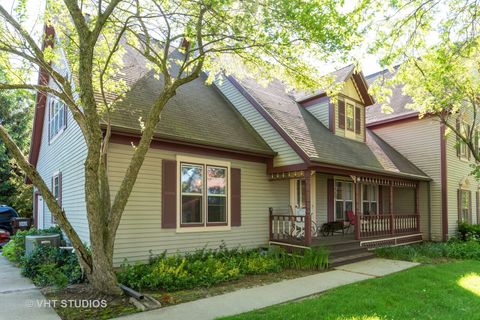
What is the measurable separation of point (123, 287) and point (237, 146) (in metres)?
4.90

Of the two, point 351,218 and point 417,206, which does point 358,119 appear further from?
point 417,206

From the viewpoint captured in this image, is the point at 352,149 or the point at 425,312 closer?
the point at 425,312

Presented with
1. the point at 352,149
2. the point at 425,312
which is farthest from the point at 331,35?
the point at 352,149

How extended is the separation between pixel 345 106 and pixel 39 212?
13050mm

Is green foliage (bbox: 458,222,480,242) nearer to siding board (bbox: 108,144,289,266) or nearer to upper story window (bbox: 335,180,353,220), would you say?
upper story window (bbox: 335,180,353,220)

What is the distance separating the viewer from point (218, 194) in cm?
991

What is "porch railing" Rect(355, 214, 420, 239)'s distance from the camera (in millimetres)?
11830

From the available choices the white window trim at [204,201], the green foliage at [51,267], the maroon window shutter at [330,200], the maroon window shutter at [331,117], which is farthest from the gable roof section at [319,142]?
the green foliage at [51,267]

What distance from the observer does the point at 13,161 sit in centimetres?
2278

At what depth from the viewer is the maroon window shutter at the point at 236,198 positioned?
33.1 feet

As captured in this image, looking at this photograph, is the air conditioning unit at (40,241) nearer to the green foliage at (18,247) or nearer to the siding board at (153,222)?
the green foliage at (18,247)

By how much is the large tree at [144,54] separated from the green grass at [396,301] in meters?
3.03

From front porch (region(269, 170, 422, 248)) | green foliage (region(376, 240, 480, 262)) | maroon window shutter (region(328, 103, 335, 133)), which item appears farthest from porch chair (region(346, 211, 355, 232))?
maroon window shutter (region(328, 103, 335, 133))

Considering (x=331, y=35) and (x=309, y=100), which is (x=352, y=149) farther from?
(x=331, y=35)
